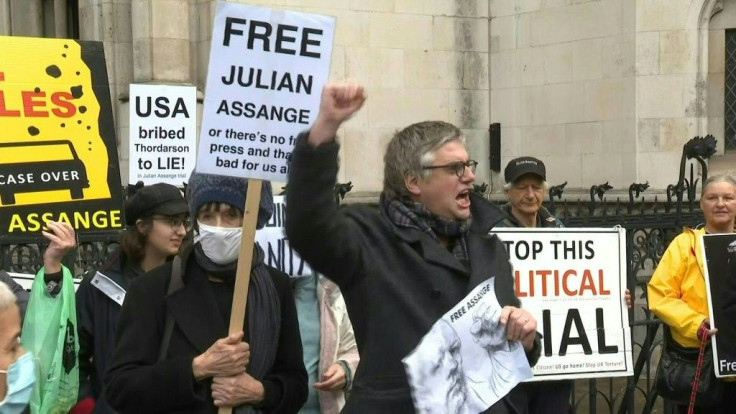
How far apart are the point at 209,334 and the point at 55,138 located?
259cm

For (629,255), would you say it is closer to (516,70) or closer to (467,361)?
(467,361)

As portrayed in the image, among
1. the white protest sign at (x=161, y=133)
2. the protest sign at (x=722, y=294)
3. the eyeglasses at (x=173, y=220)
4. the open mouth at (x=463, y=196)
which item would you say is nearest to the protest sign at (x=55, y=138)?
the eyeglasses at (x=173, y=220)

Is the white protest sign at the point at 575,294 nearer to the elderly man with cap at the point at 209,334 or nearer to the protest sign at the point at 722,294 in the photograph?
the protest sign at the point at 722,294

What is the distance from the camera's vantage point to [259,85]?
3.71 meters

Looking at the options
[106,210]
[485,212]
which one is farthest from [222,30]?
[106,210]

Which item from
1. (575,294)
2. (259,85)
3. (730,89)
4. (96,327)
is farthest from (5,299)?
(730,89)

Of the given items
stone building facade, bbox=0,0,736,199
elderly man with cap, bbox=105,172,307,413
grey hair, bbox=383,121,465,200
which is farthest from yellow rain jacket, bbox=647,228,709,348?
stone building facade, bbox=0,0,736,199

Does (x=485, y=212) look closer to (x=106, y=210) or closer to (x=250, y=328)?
(x=250, y=328)

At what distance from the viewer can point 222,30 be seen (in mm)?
3680

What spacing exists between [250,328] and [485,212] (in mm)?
938

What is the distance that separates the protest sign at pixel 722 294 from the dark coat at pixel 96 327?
3203 millimetres

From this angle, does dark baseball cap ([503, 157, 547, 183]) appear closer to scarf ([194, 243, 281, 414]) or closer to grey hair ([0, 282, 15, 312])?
scarf ([194, 243, 281, 414])

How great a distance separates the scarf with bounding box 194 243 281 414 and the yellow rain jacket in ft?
10.1

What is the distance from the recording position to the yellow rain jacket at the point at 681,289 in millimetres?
6402
